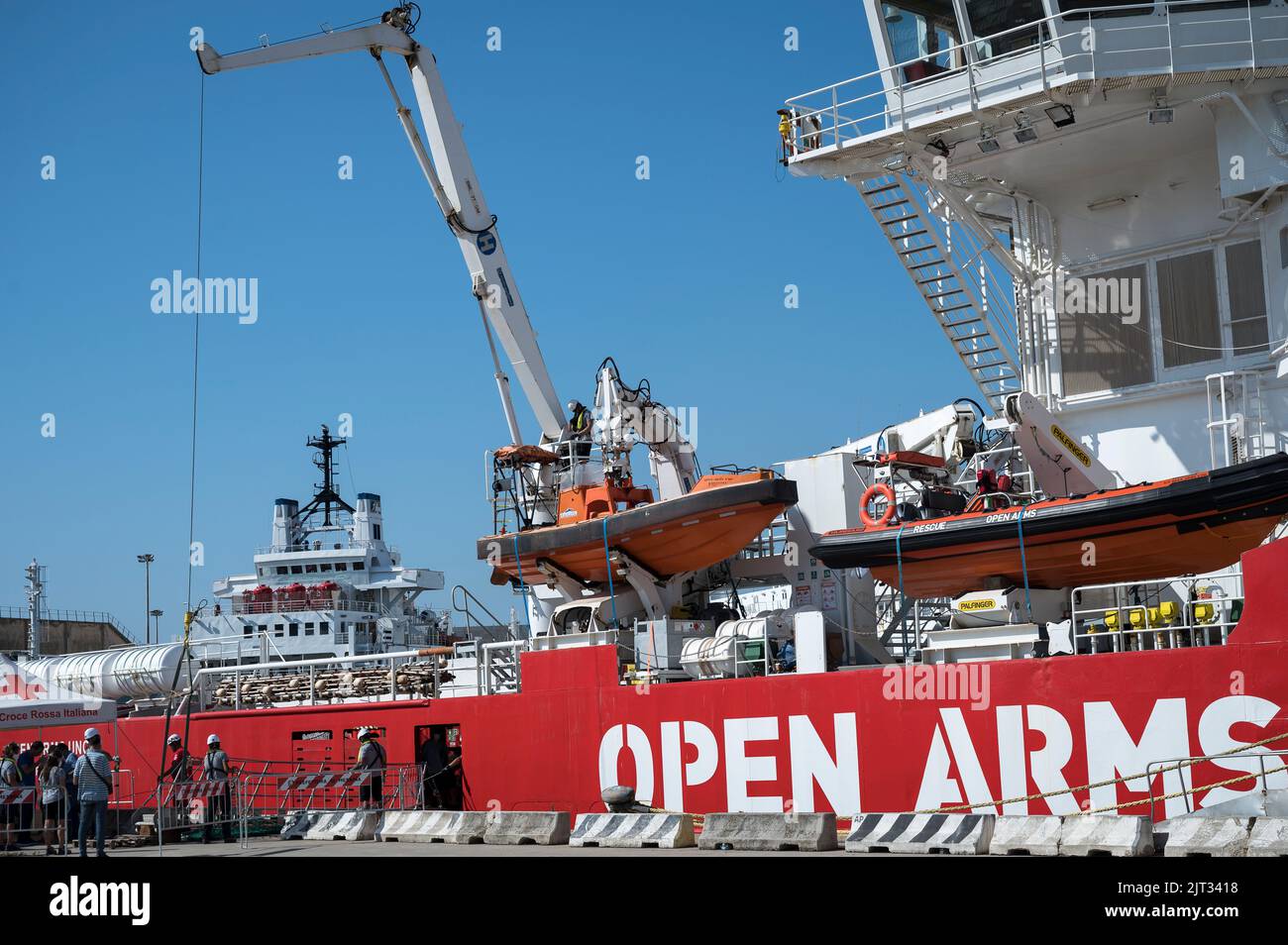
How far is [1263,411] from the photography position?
14375 mm

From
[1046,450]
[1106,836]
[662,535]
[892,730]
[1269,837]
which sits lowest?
[1106,836]

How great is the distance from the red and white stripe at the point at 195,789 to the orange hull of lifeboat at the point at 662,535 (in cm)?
458

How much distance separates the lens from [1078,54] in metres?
14.6

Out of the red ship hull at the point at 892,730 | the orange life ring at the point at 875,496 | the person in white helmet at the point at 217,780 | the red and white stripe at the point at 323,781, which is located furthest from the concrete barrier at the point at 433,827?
the orange life ring at the point at 875,496

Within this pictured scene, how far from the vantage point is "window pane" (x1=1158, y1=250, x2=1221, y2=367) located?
15.2m

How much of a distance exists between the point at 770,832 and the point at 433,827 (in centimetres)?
420

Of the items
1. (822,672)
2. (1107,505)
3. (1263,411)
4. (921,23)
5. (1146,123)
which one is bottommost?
(822,672)

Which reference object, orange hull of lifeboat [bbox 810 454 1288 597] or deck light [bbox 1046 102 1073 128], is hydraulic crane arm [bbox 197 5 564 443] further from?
deck light [bbox 1046 102 1073 128]

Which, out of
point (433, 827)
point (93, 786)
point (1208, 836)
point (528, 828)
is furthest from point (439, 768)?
point (1208, 836)

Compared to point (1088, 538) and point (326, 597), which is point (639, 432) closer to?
point (1088, 538)

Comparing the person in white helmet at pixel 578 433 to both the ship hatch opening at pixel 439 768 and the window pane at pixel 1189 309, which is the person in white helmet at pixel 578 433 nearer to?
the ship hatch opening at pixel 439 768
